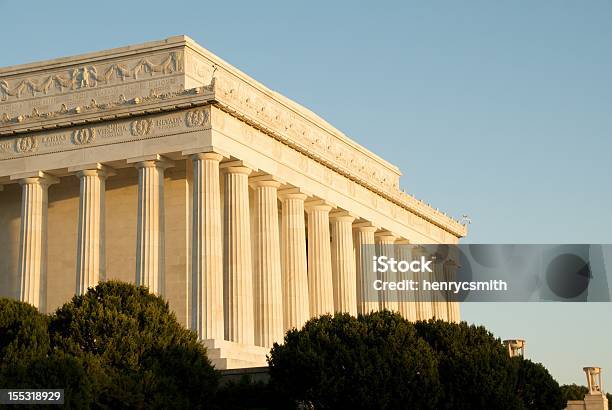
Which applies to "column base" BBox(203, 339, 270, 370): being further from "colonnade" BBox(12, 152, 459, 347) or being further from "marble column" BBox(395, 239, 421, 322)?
"marble column" BBox(395, 239, 421, 322)

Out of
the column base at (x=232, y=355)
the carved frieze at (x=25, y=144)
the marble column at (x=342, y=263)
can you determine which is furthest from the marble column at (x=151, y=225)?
the marble column at (x=342, y=263)

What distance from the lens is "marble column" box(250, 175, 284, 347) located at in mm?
80375

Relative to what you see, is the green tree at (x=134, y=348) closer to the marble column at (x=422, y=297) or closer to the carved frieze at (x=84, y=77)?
the carved frieze at (x=84, y=77)

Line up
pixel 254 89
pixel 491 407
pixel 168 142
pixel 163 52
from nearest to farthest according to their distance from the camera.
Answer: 1. pixel 491 407
2. pixel 168 142
3. pixel 163 52
4. pixel 254 89

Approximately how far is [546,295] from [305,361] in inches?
1016

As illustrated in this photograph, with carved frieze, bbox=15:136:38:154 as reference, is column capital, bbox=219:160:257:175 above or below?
below

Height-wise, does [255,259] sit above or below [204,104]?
below

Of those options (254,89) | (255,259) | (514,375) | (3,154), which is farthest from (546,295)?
(3,154)

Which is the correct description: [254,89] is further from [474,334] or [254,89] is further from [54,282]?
[474,334]

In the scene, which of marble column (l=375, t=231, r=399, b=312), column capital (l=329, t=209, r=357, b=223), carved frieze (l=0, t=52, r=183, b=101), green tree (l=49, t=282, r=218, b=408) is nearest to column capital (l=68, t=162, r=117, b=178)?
carved frieze (l=0, t=52, r=183, b=101)

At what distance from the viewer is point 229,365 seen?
7100cm

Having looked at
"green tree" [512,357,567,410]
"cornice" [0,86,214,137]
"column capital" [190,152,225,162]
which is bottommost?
"green tree" [512,357,567,410]

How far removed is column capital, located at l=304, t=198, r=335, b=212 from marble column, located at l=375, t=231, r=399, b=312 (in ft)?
43.7

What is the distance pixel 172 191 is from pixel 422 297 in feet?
126
